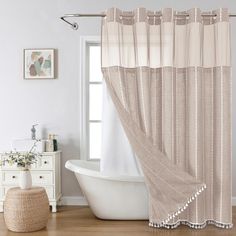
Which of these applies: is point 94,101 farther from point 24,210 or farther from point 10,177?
point 24,210

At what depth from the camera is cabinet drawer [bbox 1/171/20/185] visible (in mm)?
4000

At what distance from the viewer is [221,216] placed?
11.1 ft

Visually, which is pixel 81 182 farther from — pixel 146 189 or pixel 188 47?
pixel 188 47

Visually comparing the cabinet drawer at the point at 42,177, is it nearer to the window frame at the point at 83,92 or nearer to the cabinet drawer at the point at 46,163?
the cabinet drawer at the point at 46,163

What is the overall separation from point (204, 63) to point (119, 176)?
142 cm

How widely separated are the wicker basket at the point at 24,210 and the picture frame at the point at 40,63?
165cm

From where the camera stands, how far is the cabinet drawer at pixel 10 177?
4.00m

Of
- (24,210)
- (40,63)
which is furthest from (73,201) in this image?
(40,63)

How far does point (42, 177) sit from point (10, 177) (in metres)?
0.37

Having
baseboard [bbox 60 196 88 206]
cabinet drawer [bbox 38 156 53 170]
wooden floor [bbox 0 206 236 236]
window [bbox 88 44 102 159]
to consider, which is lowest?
wooden floor [bbox 0 206 236 236]

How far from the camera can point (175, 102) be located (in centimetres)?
347

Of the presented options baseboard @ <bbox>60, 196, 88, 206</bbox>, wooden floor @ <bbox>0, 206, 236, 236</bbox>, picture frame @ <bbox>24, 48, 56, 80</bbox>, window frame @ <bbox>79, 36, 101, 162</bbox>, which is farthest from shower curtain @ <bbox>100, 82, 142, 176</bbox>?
picture frame @ <bbox>24, 48, 56, 80</bbox>

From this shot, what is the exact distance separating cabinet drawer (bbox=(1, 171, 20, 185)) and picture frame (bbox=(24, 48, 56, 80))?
124 centimetres

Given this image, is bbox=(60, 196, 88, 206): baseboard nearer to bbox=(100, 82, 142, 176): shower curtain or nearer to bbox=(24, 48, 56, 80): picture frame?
bbox=(100, 82, 142, 176): shower curtain
